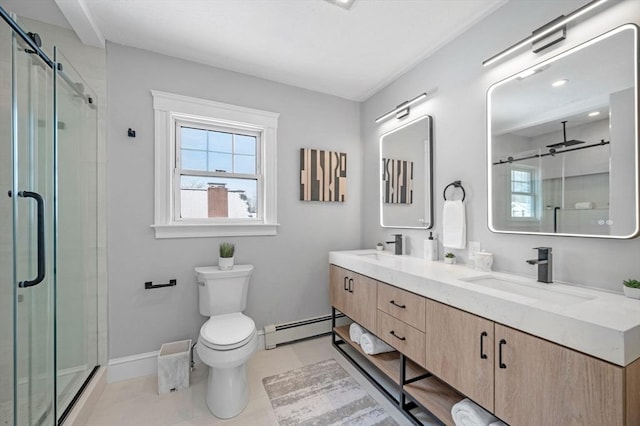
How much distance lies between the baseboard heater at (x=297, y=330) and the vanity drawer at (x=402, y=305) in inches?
42.1

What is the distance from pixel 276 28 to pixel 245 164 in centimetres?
113

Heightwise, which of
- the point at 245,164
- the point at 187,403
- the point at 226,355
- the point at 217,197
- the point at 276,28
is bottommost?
the point at 187,403

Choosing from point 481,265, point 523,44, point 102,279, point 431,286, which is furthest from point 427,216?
point 102,279

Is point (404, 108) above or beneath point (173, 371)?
above

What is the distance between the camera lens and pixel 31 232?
1506 millimetres

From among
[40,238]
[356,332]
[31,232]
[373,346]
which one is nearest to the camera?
[40,238]

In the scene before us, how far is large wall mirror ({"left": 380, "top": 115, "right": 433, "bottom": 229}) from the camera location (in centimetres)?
220

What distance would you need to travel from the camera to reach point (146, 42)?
2039mm

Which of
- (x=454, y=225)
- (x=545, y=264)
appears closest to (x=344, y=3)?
(x=454, y=225)

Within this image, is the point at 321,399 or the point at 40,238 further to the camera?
the point at 321,399

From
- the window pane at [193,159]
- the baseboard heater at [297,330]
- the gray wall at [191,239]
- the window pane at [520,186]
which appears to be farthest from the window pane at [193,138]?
the window pane at [520,186]

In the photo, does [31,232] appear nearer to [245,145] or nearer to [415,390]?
[245,145]

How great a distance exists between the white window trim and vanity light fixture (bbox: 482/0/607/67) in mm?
1787

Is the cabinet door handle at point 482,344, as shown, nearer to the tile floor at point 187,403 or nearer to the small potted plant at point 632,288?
the small potted plant at point 632,288
